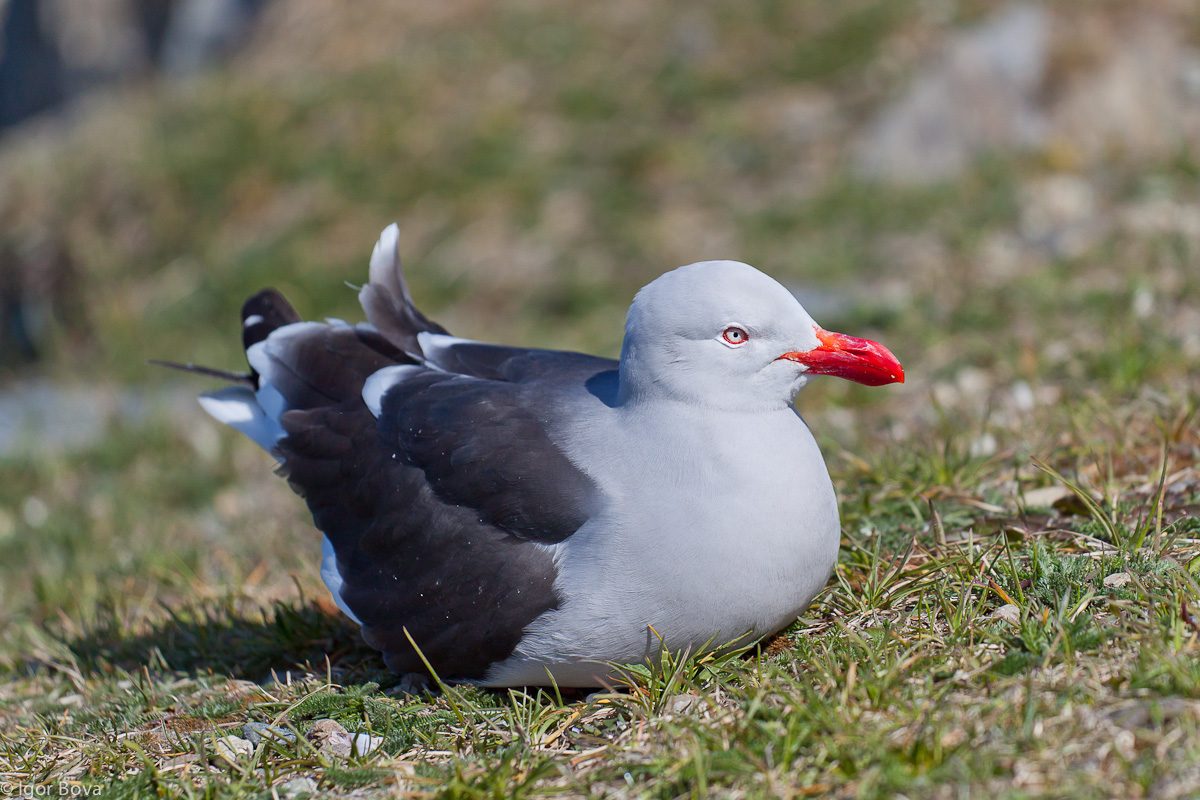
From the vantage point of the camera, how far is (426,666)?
3.12m

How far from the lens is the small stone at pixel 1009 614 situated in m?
2.76

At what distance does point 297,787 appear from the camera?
2709 mm

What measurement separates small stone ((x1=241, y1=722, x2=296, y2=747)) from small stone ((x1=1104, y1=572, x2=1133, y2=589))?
7.39 ft

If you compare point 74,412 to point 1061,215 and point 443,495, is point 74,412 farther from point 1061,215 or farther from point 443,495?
point 1061,215

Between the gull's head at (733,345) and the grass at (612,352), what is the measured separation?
668 millimetres

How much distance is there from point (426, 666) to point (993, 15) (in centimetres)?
753

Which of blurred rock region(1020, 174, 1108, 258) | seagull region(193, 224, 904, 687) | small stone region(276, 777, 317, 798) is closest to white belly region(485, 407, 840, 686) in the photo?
seagull region(193, 224, 904, 687)

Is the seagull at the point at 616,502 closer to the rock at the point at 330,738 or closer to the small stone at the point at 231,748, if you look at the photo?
the rock at the point at 330,738

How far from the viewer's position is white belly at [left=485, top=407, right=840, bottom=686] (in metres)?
2.76

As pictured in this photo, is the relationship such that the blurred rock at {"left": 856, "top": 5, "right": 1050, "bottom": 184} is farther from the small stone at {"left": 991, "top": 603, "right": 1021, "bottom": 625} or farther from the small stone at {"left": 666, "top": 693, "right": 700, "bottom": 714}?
the small stone at {"left": 666, "top": 693, "right": 700, "bottom": 714}

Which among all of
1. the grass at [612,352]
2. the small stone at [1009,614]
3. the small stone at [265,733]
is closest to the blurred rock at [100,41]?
the grass at [612,352]

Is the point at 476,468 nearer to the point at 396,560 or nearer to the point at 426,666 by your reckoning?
the point at 396,560

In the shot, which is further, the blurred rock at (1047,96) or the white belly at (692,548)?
the blurred rock at (1047,96)

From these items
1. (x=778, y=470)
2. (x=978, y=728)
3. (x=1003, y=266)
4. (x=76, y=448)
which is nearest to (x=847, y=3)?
(x=1003, y=266)
